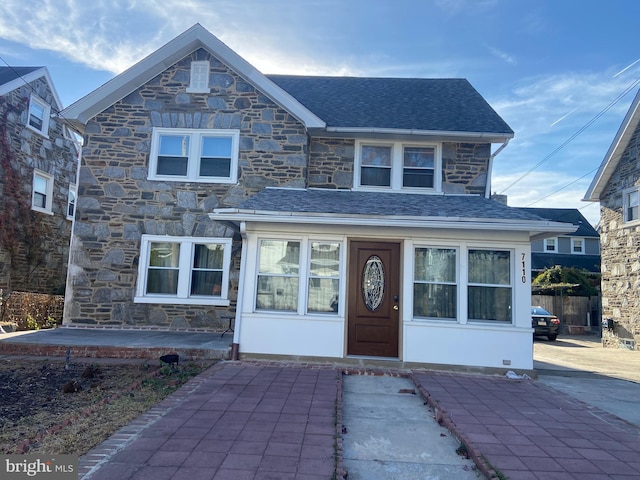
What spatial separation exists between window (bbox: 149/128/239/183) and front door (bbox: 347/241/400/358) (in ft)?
14.0

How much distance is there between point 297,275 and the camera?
811 cm

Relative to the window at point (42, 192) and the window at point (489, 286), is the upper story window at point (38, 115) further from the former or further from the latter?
the window at point (489, 286)

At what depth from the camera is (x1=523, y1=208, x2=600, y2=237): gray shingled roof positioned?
29.1m

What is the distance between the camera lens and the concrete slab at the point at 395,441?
12.1 feet

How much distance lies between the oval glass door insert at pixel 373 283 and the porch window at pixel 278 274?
133 cm

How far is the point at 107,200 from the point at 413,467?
31.3 ft

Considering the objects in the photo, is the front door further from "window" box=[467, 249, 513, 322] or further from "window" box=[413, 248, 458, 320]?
"window" box=[467, 249, 513, 322]

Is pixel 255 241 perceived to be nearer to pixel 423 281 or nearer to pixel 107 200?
pixel 423 281

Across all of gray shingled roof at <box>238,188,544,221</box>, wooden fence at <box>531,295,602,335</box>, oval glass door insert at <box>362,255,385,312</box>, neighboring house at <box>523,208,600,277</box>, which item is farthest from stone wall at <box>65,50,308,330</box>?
neighboring house at <box>523,208,600,277</box>

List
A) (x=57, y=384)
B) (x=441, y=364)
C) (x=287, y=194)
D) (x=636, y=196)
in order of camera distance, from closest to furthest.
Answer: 1. (x=57, y=384)
2. (x=441, y=364)
3. (x=287, y=194)
4. (x=636, y=196)

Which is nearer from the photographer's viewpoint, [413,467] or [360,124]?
[413,467]

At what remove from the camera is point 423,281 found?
797cm

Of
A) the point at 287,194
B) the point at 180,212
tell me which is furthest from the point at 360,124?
the point at 180,212

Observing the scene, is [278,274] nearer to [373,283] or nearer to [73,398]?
[373,283]
